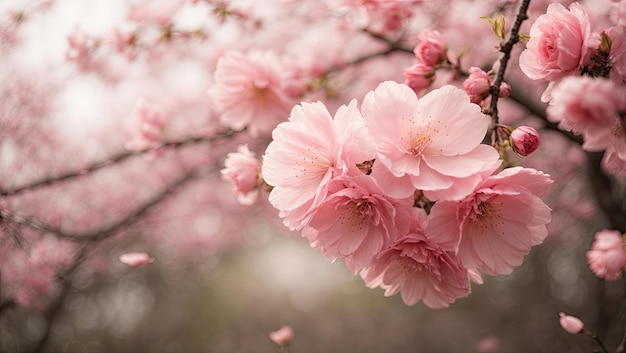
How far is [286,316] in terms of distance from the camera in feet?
15.4

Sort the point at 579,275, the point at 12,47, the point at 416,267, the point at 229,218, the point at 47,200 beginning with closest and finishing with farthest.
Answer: the point at 416,267 < the point at 12,47 < the point at 47,200 < the point at 579,275 < the point at 229,218

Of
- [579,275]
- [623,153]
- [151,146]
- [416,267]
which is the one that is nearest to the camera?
[623,153]

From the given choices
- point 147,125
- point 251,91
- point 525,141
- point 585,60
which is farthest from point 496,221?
point 147,125

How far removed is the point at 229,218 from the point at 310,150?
343cm

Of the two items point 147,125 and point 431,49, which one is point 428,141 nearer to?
point 431,49

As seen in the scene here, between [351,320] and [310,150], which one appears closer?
[310,150]

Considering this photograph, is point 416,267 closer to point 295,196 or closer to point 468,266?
point 468,266

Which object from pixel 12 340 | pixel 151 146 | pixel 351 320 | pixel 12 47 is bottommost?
pixel 351 320

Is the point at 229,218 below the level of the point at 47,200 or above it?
below

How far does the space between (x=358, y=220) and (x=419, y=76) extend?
28 centimetres

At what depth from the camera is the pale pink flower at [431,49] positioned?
80cm

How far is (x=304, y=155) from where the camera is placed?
0.65 m

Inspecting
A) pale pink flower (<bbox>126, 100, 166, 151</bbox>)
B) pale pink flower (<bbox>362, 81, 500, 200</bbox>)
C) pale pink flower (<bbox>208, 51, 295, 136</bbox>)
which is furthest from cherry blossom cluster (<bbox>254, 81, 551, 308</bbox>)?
pale pink flower (<bbox>126, 100, 166, 151</bbox>)

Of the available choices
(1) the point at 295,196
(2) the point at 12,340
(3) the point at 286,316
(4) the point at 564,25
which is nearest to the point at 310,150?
(1) the point at 295,196
